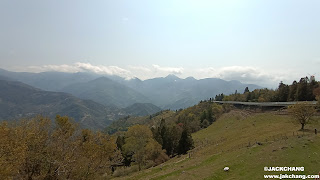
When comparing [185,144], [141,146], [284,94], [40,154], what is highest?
[284,94]

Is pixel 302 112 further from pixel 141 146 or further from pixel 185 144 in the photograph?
pixel 141 146

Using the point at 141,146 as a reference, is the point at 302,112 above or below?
above

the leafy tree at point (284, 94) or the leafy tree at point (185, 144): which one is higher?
the leafy tree at point (284, 94)

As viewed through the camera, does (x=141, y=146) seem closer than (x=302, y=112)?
No

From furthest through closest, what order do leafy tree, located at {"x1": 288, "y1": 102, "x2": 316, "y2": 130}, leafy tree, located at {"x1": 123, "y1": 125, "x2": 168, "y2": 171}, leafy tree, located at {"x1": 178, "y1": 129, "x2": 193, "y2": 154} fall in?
1. leafy tree, located at {"x1": 178, "y1": 129, "x2": 193, "y2": 154}
2. leafy tree, located at {"x1": 123, "y1": 125, "x2": 168, "y2": 171}
3. leafy tree, located at {"x1": 288, "y1": 102, "x2": 316, "y2": 130}

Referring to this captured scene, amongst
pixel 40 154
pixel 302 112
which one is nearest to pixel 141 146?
pixel 40 154

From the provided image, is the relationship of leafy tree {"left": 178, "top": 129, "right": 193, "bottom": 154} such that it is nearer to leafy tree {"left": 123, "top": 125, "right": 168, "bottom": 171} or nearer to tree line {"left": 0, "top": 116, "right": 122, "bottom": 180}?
leafy tree {"left": 123, "top": 125, "right": 168, "bottom": 171}

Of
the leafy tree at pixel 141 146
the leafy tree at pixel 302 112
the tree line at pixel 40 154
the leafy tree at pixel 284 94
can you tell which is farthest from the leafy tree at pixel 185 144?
the leafy tree at pixel 284 94

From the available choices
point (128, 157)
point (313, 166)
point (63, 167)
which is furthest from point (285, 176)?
point (128, 157)

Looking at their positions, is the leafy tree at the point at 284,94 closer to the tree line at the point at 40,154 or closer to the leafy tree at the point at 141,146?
the leafy tree at the point at 141,146

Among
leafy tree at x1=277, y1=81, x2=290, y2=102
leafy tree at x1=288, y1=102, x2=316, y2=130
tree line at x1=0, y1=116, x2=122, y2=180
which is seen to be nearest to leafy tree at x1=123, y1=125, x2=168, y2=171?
tree line at x1=0, y1=116, x2=122, y2=180

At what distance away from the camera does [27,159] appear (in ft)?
75.5

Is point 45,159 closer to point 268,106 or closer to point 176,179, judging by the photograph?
point 176,179

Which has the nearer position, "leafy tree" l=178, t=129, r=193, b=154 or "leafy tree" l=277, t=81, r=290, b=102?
"leafy tree" l=178, t=129, r=193, b=154
